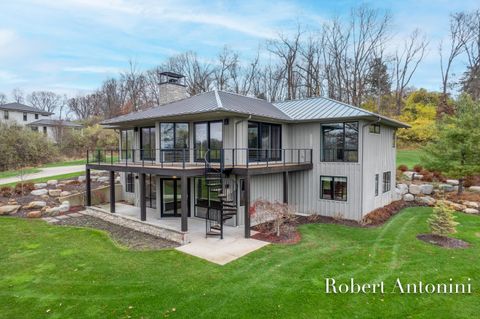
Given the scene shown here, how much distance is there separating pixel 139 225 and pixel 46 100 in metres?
63.2

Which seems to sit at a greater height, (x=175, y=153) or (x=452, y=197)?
(x=175, y=153)

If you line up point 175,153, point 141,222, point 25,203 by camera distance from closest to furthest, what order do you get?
point 141,222 → point 175,153 → point 25,203

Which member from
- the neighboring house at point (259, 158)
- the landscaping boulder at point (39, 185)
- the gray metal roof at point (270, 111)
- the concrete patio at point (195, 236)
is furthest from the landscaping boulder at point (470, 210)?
the landscaping boulder at point (39, 185)

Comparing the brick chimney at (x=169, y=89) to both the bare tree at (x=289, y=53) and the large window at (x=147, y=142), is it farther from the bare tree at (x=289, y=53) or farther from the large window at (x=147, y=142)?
the bare tree at (x=289, y=53)

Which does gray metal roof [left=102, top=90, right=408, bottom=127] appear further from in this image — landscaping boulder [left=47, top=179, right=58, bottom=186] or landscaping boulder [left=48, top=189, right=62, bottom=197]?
landscaping boulder [left=47, top=179, right=58, bottom=186]

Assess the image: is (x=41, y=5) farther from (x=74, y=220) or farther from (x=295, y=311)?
(x=295, y=311)

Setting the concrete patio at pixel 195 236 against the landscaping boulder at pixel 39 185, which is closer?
the concrete patio at pixel 195 236

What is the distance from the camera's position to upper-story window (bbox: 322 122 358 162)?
12.2 m

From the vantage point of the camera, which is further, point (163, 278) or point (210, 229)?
point (210, 229)

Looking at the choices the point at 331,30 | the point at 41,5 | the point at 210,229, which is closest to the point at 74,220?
the point at 210,229

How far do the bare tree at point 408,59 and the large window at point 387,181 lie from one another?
22392 mm

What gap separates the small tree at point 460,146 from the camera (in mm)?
14462

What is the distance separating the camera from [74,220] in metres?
12.8

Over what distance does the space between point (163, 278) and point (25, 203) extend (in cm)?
1243
